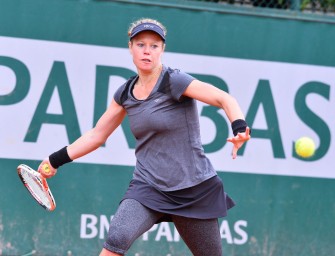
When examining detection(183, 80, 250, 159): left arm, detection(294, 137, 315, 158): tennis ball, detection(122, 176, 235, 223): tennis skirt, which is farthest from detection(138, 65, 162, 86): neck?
detection(294, 137, 315, 158): tennis ball

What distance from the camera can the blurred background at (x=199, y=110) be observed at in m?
6.20

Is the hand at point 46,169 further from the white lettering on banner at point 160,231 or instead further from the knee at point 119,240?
the white lettering on banner at point 160,231

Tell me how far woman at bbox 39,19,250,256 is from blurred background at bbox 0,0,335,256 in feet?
6.43

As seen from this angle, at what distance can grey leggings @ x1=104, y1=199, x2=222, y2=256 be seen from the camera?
4.09 metres

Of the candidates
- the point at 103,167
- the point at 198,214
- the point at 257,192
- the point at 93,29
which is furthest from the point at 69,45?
the point at 198,214

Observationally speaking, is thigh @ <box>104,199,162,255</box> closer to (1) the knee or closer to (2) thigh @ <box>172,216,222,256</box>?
(1) the knee

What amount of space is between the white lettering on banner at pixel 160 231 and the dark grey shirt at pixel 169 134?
208 centimetres

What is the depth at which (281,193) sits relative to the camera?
6.71m

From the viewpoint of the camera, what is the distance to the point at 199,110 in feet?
21.5

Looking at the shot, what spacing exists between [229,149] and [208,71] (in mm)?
663

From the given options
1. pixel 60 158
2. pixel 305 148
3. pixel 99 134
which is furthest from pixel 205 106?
pixel 60 158

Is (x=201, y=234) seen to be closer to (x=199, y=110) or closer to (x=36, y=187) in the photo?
(x=36, y=187)

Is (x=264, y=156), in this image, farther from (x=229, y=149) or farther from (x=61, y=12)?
(x=61, y=12)

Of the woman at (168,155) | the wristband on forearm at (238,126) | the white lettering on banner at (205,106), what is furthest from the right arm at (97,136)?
the white lettering on banner at (205,106)
